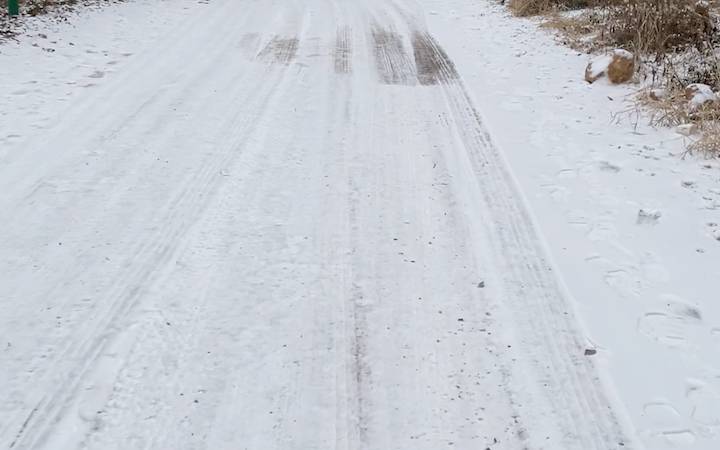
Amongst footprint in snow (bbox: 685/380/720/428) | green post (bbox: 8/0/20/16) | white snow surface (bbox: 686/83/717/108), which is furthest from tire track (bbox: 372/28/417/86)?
footprint in snow (bbox: 685/380/720/428)

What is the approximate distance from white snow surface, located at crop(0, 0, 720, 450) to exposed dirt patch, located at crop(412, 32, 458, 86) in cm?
43

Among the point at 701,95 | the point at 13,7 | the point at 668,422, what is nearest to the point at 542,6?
the point at 701,95

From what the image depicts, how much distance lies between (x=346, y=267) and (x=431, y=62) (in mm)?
5169

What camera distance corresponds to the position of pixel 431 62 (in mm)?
8258

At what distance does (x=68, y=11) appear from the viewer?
9289 millimetres

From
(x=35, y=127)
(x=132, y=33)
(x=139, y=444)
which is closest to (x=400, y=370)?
(x=139, y=444)

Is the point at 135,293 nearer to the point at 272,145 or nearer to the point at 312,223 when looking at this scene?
the point at 312,223

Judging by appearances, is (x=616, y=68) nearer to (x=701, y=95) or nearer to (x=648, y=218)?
(x=701, y=95)

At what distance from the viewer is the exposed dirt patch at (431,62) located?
7.56m

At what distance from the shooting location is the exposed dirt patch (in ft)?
24.8

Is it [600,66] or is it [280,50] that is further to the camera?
[280,50]

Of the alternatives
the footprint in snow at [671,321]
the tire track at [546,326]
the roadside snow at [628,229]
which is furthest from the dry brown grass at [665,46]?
the footprint in snow at [671,321]

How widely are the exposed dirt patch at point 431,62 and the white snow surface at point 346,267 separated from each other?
1.42 ft

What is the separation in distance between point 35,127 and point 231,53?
323 cm
